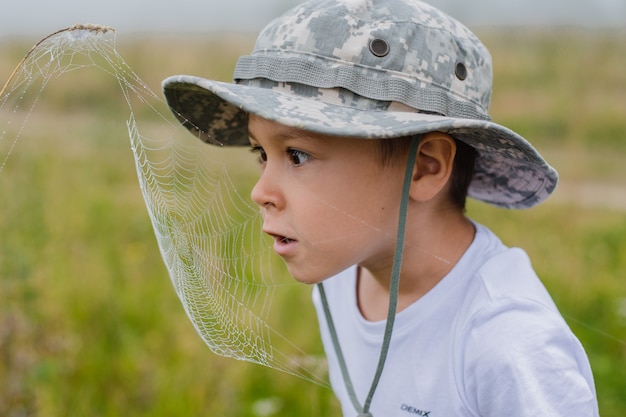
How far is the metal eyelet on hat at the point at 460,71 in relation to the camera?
1.57 m

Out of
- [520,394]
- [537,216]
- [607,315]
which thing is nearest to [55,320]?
[520,394]

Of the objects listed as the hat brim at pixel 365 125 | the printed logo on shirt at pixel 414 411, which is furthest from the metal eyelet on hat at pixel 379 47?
the printed logo on shirt at pixel 414 411

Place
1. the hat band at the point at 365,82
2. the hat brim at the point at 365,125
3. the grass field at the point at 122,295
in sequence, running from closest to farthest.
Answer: the hat brim at the point at 365,125, the hat band at the point at 365,82, the grass field at the point at 122,295

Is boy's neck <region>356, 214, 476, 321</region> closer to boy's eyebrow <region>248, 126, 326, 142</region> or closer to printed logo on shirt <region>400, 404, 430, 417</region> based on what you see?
printed logo on shirt <region>400, 404, 430, 417</region>

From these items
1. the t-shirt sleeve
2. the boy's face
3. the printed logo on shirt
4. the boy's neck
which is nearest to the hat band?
the boy's face

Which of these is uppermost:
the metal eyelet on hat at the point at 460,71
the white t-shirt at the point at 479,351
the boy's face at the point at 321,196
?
the metal eyelet on hat at the point at 460,71

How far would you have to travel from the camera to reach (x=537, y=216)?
4.60 metres

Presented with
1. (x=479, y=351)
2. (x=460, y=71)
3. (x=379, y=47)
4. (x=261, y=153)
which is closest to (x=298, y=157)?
(x=261, y=153)

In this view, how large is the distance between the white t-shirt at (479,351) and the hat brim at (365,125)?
161mm

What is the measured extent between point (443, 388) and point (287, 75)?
0.72 m

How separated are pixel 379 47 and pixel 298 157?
0.27m

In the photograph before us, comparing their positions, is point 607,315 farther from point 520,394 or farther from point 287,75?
point 287,75

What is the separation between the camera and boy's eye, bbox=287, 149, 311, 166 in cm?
152

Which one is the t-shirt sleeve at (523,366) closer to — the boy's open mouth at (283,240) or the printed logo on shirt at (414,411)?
the printed logo on shirt at (414,411)
